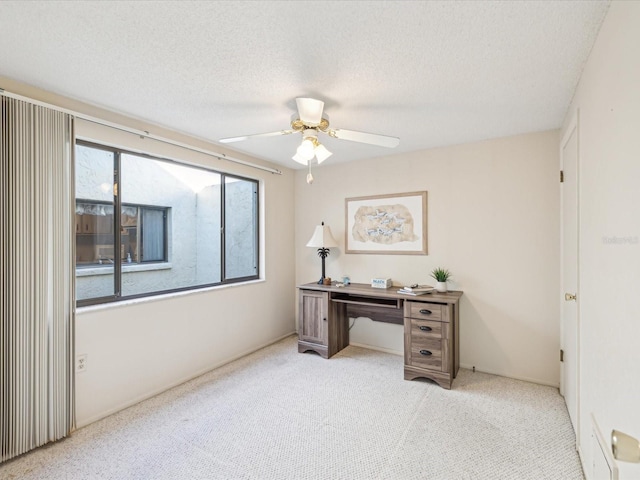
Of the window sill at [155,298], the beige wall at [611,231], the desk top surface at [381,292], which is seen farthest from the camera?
the desk top surface at [381,292]

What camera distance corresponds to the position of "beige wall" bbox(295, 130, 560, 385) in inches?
111

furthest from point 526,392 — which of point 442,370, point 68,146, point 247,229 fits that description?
point 68,146

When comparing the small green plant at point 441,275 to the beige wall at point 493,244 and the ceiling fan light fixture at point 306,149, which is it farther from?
the ceiling fan light fixture at point 306,149

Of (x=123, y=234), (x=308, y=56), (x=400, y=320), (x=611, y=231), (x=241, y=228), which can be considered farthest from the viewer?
(x=241, y=228)

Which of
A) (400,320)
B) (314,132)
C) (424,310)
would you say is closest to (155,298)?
(314,132)

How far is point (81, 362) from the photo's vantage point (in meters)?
2.21

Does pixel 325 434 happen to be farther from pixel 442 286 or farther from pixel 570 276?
pixel 570 276

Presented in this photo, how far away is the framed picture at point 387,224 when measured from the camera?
11.4 feet

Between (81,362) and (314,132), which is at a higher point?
(314,132)

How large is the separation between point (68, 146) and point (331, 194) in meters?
2.73

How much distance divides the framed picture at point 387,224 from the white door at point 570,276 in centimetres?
125

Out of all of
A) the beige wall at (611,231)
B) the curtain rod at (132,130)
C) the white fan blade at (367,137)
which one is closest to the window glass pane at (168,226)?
the curtain rod at (132,130)

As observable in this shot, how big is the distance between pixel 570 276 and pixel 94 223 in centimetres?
369

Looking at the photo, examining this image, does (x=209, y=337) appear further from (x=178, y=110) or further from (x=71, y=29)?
(x=71, y=29)
